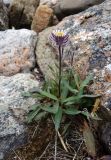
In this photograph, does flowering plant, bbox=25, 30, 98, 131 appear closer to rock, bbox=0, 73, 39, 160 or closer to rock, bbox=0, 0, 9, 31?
rock, bbox=0, 73, 39, 160

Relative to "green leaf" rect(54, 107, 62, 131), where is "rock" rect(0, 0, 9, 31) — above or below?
above

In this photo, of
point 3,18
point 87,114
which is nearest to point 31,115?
point 87,114

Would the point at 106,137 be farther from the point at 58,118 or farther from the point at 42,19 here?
the point at 42,19

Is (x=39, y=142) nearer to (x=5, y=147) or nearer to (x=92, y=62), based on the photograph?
(x=5, y=147)

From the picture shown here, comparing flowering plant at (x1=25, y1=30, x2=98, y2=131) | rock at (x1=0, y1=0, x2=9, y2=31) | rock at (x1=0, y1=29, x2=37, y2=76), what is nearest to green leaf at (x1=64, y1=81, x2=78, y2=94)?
flowering plant at (x1=25, y1=30, x2=98, y2=131)

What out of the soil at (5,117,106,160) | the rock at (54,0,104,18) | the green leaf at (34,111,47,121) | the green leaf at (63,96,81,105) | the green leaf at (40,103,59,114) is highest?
the rock at (54,0,104,18)
